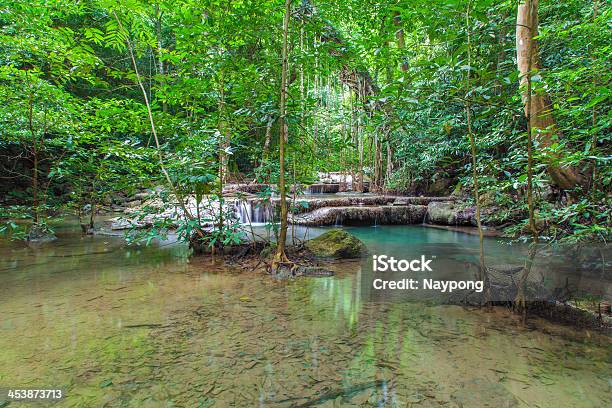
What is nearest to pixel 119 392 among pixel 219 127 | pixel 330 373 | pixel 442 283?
pixel 330 373

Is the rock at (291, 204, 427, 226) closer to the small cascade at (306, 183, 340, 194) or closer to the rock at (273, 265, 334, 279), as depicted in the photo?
the rock at (273, 265, 334, 279)

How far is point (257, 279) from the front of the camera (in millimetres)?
3590

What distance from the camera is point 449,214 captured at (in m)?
8.60

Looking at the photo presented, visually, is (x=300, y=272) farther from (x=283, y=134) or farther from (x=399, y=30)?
(x=399, y=30)

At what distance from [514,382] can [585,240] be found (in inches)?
92.2

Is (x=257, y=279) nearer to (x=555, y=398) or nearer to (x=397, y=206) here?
(x=555, y=398)

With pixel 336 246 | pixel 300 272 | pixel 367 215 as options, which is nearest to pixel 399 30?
pixel 300 272

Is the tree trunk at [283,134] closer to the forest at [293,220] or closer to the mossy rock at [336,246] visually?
the forest at [293,220]

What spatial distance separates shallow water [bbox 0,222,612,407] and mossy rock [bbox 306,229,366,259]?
1.17m

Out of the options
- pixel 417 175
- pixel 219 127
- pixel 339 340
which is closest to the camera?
pixel 339 340

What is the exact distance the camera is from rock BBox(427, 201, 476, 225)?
330 inches

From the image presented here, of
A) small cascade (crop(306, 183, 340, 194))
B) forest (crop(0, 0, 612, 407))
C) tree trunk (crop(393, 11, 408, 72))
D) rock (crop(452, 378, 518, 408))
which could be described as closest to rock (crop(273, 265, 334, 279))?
forest (crop(0, 0, 612, 407))

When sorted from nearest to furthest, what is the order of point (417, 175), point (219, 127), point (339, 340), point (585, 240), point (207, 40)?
point (339, 340)
point (585, 240)
point (207, 40)
point (219, 127)
point (417, 175)

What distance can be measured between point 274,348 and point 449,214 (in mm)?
7797
